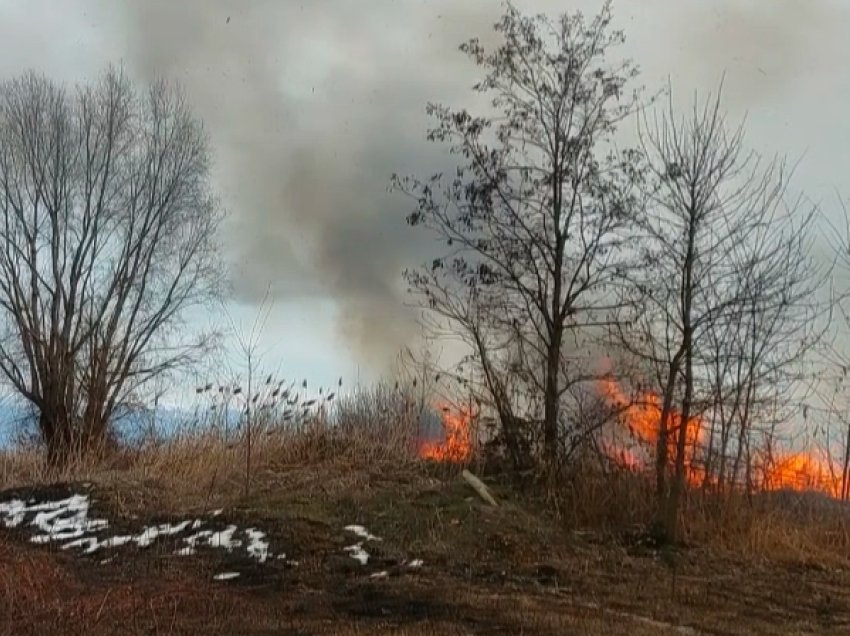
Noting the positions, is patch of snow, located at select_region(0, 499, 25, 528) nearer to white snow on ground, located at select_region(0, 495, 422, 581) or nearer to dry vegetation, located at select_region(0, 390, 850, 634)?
white snow on ground, located at select_region(0, 495, 422, 581)

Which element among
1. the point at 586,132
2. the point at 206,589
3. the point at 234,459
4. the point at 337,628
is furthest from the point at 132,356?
the point at 337,628

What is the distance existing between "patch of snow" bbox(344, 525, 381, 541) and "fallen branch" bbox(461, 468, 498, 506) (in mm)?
1860

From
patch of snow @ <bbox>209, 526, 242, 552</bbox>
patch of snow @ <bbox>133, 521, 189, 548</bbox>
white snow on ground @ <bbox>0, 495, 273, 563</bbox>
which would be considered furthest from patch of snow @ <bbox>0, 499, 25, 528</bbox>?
patch of snow @ <bbox>209, 526, 242, 552</bbox>

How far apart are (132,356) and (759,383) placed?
19.1 metres

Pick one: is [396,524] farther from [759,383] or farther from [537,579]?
[759,383]

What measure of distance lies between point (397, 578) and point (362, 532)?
1.78 meters

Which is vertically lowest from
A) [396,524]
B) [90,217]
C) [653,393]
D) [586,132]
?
[396,524]

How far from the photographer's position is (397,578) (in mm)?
9109

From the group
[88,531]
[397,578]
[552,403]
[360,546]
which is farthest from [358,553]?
[552,403]

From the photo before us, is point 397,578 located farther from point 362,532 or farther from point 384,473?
point 384,473

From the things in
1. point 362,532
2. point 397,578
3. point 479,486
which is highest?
point 479,486

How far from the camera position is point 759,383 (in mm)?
12688

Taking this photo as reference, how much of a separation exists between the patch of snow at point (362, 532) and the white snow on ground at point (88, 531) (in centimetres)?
98

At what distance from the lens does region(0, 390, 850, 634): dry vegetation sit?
24.5ft
